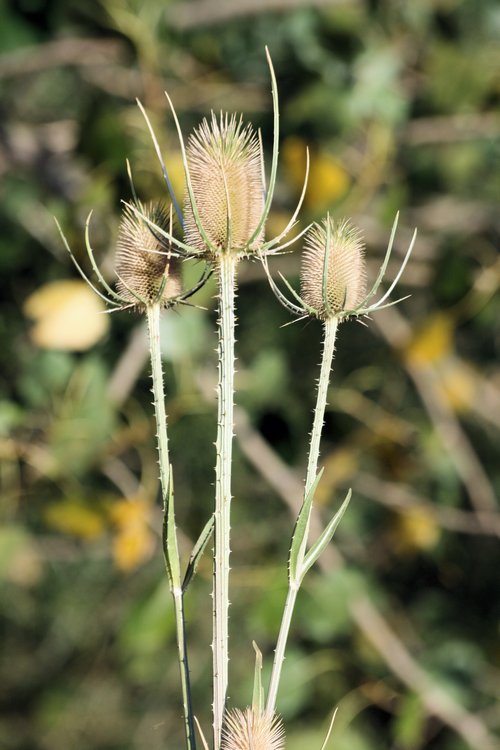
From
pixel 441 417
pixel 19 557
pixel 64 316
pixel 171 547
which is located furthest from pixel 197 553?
pixel 441 417

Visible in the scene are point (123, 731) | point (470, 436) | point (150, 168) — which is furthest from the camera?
point (470, 436)

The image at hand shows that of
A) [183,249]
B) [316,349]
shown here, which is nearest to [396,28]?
[316,349]

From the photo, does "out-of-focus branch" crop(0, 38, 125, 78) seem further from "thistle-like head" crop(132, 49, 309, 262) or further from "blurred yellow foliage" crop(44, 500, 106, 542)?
"thistle-like head" crop(132, 49, 309, 262)

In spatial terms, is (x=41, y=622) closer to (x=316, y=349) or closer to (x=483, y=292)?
(x=316, y=349)

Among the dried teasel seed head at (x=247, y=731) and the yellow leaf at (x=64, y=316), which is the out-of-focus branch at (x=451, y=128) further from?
the dried teasel seed head at (x=247, y=731)

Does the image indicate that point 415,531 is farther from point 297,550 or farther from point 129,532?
point 297,550
